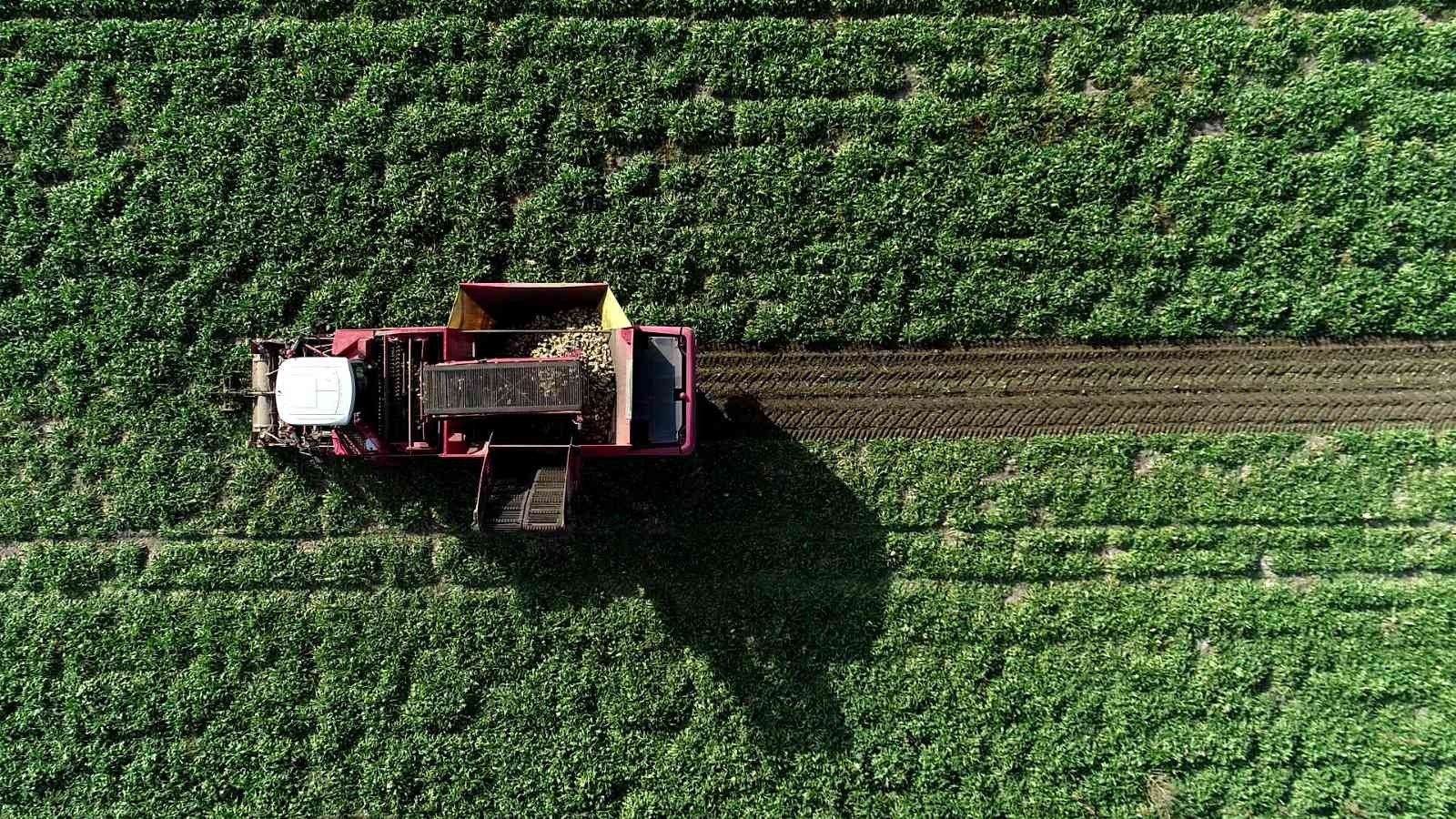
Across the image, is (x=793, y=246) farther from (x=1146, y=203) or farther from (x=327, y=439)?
(x=327, y=439)

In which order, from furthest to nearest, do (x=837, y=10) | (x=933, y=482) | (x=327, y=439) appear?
(x=837, y=10) < (x=933, y=482) < (x=327, y=439)

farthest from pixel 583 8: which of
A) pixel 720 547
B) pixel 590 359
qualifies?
pixel 720 547

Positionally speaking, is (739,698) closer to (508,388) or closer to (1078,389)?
(508,388)

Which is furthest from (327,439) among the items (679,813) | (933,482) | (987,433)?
(987,433)

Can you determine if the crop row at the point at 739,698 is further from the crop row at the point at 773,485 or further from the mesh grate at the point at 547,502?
the mesh grate at the point at 547,502

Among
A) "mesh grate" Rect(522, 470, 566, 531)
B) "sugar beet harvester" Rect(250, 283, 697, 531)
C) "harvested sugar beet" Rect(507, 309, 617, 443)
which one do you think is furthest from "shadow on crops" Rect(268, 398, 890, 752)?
"mesh grate" Rect(522, 470, 566, 531)

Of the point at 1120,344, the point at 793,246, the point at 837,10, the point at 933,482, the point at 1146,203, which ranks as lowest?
the point at 933,482
